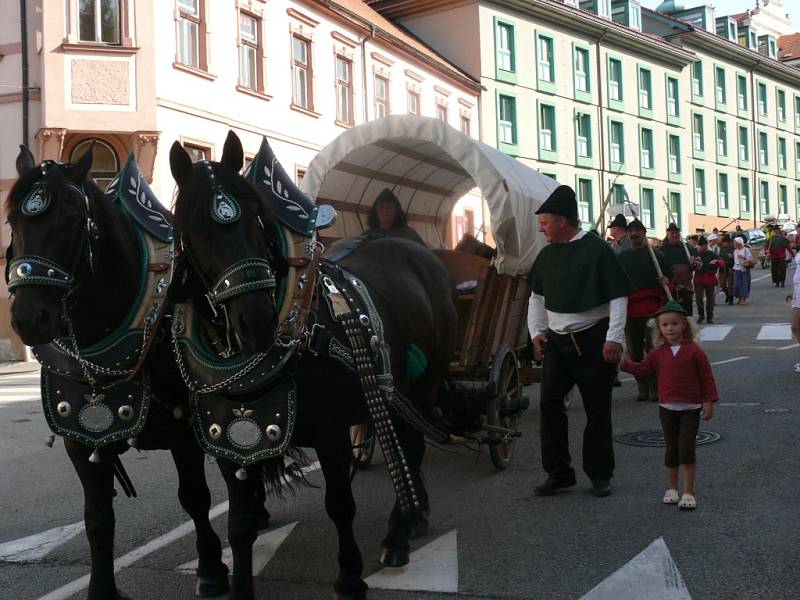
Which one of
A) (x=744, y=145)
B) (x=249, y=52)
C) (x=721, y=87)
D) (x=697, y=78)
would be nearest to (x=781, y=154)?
(x=744, y=145)

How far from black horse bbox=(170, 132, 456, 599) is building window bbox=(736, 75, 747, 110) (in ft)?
168

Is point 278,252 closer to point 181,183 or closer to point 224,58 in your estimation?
point 181,183

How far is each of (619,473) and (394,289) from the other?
239cm

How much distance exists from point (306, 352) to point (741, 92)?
53.3m

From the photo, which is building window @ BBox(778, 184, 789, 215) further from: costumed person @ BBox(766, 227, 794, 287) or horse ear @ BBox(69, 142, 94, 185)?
horse ear @ BBox(69, 142, 94, 185)

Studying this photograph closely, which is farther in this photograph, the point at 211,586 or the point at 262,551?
the point at 262,551

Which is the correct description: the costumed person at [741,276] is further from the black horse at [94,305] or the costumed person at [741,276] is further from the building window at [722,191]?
the building window at [722,191]

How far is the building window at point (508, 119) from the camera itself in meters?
35.5

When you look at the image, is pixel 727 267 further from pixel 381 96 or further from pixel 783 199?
pixel 783 199

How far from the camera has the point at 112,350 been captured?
4012 millimetres

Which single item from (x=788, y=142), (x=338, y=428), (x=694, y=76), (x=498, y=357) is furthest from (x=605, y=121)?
(x=338, y=428)

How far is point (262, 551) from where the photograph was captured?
505cm

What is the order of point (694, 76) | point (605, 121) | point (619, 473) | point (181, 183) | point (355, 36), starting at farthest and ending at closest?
1. point (694, 76)
2. point (605, 121)
3. point (355, 36)
4. point (619, 473)
5. point (181, 183)

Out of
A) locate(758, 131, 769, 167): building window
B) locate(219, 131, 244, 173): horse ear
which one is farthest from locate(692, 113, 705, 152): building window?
locate(219, 131, 244, 173): horse ear
